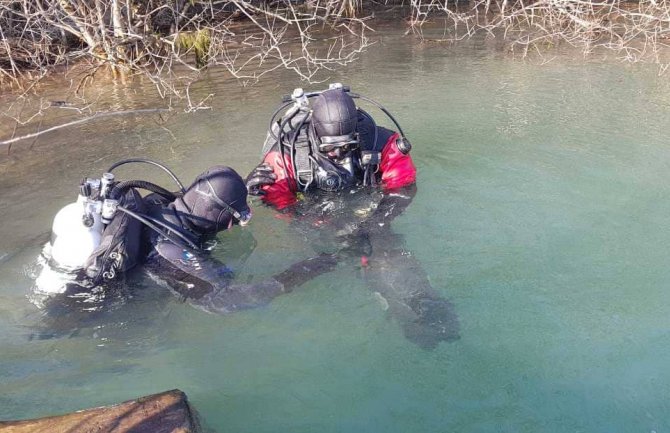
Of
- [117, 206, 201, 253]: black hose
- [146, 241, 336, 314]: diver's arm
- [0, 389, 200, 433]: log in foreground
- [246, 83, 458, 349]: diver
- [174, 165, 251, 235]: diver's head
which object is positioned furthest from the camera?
[246, 83, 458, 349]: diver

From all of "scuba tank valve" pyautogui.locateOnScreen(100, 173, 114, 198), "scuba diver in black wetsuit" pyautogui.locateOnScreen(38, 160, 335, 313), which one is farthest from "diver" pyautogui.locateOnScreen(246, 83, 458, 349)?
"scuba tank valve" pyautogui.locateOnScreen(100, 173, 114, 198)

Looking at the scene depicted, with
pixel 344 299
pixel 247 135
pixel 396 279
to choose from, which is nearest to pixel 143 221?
pixel 344 299

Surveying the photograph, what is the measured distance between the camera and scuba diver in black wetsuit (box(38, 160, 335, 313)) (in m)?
3.27

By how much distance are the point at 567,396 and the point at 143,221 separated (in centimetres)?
225

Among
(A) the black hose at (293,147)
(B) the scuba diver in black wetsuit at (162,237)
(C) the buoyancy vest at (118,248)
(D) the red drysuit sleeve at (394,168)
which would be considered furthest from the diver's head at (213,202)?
(D) the red drysuit sleeve at (394,168)

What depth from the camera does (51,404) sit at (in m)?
2.98

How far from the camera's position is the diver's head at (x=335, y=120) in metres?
4.08

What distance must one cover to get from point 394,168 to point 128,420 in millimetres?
2618

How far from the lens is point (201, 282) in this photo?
343cm

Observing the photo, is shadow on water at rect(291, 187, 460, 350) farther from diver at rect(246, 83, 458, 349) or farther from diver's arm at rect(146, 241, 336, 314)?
diver's arm at rect(146, 241, 336, 314)

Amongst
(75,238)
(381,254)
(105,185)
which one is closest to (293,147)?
(381,254)

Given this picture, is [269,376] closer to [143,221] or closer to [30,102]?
[143,221]

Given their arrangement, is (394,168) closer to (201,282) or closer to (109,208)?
(201,282)

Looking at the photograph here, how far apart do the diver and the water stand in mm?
166
